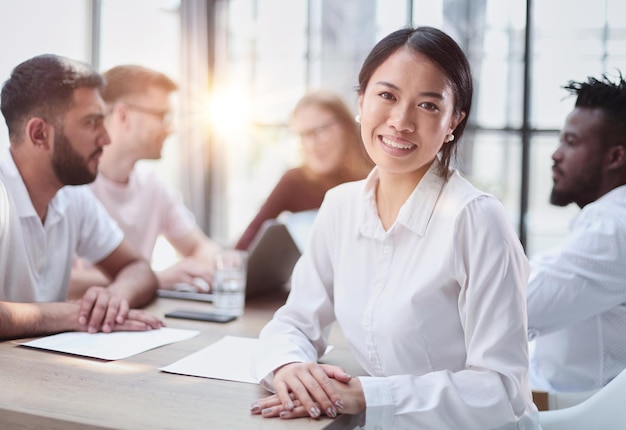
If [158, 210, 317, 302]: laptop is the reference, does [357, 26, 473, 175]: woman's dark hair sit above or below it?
above

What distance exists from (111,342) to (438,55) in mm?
920

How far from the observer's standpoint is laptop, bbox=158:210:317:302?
2.00 meters

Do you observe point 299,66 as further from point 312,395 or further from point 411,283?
point 312,395

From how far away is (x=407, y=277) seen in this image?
4.07 feet

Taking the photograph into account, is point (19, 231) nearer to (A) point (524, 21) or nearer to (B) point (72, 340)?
(B) point (72, 340)

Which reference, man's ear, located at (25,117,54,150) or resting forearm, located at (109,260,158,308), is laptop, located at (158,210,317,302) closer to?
resting forearm, located at (109,260,158,308)

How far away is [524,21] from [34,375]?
445 centimetres

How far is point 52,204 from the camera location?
5.97 feet

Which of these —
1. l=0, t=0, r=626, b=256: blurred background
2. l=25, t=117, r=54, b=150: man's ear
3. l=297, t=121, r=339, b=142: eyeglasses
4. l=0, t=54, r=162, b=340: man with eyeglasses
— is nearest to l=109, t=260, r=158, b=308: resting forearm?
l=0, t=54, r=162, b=340: man with eyeglasses

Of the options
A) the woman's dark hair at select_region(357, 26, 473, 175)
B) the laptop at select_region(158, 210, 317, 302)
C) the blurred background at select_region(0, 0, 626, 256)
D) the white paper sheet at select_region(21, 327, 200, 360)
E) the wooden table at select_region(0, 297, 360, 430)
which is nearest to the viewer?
the wooden table at select_region(0, 297, 360, 430)

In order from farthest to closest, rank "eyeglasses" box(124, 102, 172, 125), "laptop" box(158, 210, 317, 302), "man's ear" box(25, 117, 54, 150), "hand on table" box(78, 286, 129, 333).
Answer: "eyeglasses" box(124, 102, 172, 125), "laptop" box(158, 210, 317, 302), "man's ear" box(25, 117, 54, 150), "hand on table" box(78, 286, 129, 333)

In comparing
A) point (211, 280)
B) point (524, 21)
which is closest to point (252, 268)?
point (211, 280)

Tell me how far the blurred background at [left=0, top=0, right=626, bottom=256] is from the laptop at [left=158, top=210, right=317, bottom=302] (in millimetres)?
2890

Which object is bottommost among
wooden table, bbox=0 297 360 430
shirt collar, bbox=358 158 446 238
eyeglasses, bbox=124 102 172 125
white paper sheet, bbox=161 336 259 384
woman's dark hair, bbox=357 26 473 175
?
white paper sheet, bbox=161 336 259 384
